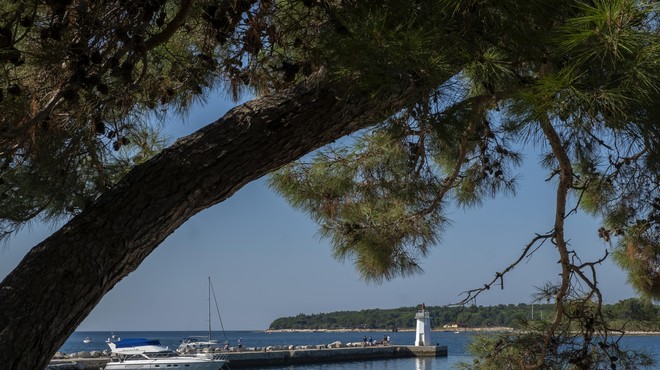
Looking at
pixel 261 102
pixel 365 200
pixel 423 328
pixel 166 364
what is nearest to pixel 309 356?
pixel 423 328

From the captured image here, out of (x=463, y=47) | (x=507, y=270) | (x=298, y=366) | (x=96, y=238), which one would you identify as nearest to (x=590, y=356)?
(x=507, y=270)

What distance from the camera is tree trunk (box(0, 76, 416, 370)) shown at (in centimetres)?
180

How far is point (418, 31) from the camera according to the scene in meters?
1.65

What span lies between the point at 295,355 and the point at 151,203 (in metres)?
26.6

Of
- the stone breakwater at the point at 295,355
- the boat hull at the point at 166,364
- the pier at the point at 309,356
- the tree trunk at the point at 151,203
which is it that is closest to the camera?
the tree trunk at the point at 151,203

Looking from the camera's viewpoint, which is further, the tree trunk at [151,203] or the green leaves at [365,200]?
the green leaves at [365,200]

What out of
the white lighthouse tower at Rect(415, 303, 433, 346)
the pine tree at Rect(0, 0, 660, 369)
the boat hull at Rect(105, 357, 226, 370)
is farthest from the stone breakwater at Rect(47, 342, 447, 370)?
the pine tree at Rect(0, 0, 660, 369)

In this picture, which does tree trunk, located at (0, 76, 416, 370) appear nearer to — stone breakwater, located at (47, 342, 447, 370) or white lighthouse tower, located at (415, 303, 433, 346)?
stone breakwater, located at (47, 342, 447, 370)

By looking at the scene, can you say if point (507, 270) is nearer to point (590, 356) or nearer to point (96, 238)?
point (590, 356)

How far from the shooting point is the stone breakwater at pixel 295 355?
2286 cm

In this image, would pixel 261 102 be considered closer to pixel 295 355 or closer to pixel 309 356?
pixel 295 355

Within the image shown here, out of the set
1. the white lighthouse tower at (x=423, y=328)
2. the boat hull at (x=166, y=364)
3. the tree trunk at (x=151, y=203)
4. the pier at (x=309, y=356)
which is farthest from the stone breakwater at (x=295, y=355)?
the tree trunk at (x=151, y=203)

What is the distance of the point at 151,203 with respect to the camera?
76.9 inches

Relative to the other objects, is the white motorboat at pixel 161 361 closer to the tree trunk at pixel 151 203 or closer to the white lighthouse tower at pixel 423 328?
the white lighthouse tower at pixel 423 328
